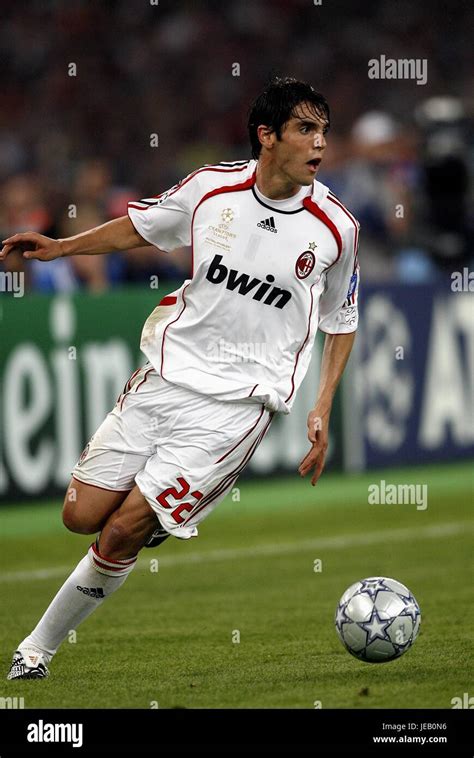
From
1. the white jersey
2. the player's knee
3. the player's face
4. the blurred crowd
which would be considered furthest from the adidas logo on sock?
the blurred crowd

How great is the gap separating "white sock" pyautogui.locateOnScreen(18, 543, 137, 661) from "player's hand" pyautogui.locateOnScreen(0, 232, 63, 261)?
128cm

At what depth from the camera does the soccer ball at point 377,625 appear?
6418 mm

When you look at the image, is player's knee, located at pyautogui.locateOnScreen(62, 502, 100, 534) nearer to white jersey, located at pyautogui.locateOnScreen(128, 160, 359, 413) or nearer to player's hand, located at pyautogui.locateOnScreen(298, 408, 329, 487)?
white jersey, located at pyautogui.locateOnScreen(128, 160, 359, 413)

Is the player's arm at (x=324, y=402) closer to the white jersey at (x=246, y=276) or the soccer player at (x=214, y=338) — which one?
the soccer player at (x=214, y=338)

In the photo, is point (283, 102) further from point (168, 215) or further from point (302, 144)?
point (168, 215)

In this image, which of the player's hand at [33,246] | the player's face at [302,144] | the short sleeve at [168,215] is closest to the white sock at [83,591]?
the player's hand at [33,246]

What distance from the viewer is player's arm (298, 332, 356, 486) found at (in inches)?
255

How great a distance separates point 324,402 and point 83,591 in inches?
52.7

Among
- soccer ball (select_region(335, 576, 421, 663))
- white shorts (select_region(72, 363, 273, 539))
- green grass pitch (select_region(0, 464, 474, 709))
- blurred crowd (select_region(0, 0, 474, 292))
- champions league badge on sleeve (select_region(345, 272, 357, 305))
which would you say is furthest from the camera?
blurred crowd (select_region(0, 0, 474, 292))

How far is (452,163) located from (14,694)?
11015mm

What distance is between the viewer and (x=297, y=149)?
6215mm

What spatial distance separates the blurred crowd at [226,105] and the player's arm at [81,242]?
7381mm
